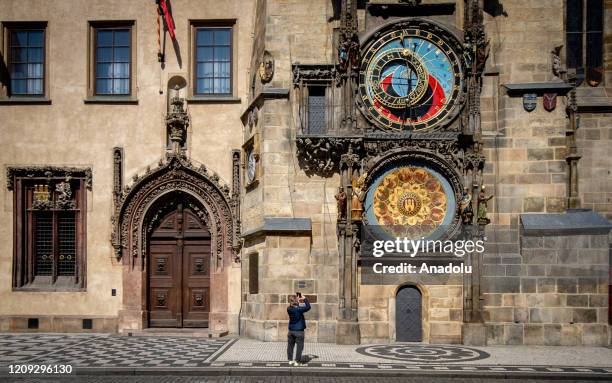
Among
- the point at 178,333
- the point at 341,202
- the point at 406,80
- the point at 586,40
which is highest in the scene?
the point at 586,40

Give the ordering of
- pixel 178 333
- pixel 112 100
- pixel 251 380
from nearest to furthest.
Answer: pixel 251 380, pixel 178 333, pixel 112 100

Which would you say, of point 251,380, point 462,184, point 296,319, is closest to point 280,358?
point 296,319

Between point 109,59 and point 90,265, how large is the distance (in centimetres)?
611

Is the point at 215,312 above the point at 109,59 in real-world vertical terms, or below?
below

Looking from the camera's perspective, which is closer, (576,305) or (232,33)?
(576,305)

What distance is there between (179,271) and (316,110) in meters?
6.44

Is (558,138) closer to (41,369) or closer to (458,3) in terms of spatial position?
(458,3)

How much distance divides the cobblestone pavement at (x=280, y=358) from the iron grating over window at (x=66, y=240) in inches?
118

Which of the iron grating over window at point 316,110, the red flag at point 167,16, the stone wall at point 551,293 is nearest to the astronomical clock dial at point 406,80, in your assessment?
the iron grating over window at point 316,110

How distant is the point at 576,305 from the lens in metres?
19.7

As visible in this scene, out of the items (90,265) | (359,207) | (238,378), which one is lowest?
(238,378)

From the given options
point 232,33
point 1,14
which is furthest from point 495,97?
point 1,14

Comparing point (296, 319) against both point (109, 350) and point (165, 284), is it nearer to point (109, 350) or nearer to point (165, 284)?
point (109, 350)

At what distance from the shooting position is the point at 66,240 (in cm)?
2323
